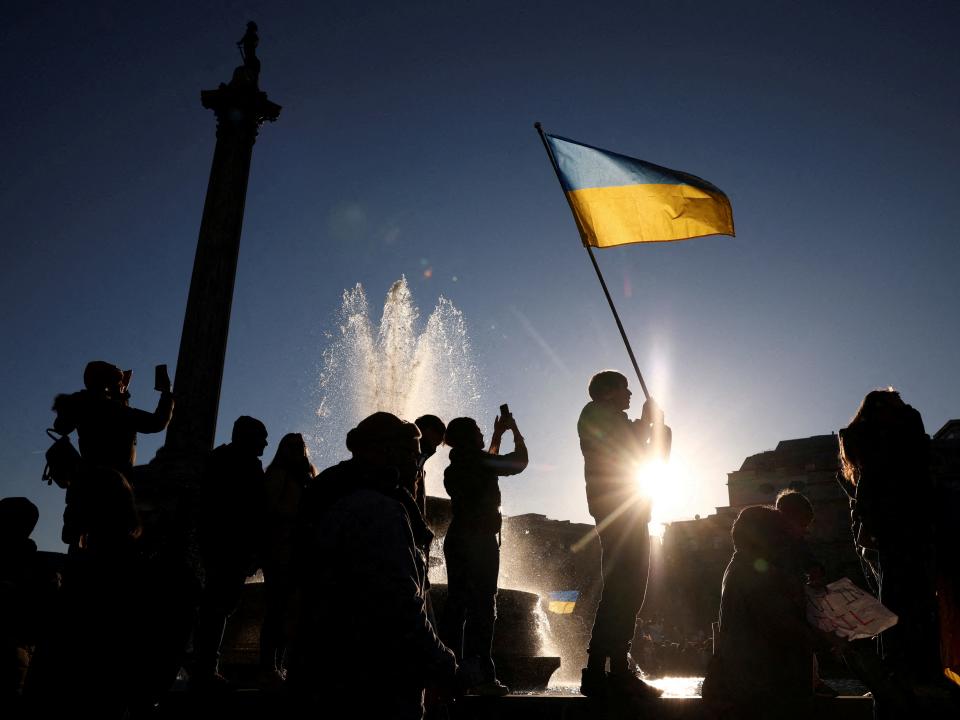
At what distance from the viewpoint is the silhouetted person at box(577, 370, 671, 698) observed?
3.96m

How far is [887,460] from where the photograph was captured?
3846 millimetres

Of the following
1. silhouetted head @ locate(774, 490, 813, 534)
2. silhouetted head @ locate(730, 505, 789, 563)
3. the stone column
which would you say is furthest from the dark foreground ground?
the stone column

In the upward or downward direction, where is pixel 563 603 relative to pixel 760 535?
downward

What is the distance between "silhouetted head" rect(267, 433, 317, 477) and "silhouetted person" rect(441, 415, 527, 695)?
3.80 ft

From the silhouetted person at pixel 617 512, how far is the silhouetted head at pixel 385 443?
1.95 metres

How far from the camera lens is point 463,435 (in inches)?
195

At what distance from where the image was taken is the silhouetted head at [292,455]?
521 cm

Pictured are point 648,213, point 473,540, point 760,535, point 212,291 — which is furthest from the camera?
point 212,291

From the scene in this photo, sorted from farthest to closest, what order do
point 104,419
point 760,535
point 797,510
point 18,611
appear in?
1. point 797,510
2. point 104,419
3. point 760,535
4. point 18,611

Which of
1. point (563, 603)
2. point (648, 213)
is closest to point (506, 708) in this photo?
point (648, 213)

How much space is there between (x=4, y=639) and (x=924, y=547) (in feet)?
15.4

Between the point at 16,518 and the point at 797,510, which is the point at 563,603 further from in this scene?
the point at 16,518

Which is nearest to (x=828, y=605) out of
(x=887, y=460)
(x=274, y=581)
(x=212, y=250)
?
(x=887, y=460)

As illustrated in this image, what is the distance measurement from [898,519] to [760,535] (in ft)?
2.48
